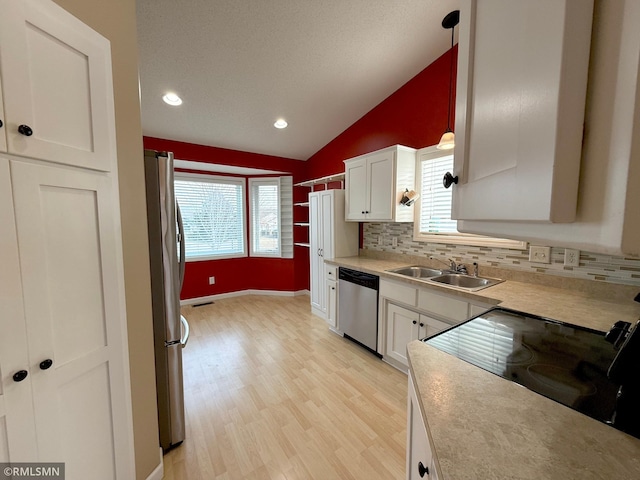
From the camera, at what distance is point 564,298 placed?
149 cm

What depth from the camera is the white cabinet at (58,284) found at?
0.77 meters

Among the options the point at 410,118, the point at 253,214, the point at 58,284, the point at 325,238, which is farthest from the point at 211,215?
the point at 58,284

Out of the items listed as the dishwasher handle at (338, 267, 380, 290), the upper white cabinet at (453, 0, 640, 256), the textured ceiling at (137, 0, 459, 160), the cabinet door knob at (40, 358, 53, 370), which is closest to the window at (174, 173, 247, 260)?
the textured ceiling at (137, 0, 459, 160)

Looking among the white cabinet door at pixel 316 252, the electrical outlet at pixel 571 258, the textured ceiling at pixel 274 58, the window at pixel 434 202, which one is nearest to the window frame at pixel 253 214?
the white cabinet door at pixel 316 252

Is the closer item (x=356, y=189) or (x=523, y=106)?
(x=523, y=106)

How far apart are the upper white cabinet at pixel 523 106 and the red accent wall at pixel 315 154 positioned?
2085 mm

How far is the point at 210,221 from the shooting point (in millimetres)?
4340

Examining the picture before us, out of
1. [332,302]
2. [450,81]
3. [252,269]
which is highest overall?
[450,81]

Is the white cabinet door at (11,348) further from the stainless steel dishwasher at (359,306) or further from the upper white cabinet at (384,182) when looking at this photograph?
the upper white cabinet at (384,182)

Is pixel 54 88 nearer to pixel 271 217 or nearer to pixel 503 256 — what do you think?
pixel 503 256

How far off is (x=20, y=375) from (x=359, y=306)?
2.33 m

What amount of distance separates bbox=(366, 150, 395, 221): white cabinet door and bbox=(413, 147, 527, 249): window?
11.9 inches

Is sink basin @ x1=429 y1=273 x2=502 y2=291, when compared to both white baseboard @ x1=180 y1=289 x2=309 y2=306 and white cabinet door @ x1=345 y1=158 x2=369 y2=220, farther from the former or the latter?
white baseboard @ x1=180 y1=289 x2=309 y2=306

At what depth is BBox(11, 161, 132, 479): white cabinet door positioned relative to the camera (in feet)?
2.72
